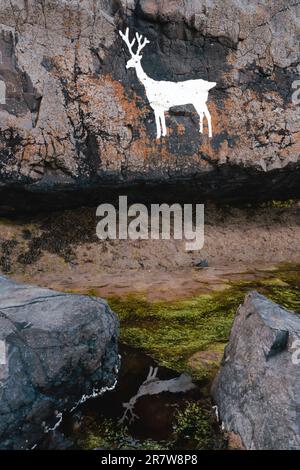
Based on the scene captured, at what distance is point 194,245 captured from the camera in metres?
6.60

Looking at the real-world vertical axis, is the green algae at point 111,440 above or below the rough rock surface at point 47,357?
below

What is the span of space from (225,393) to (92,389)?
0.95 m

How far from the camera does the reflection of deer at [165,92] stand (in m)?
6.02

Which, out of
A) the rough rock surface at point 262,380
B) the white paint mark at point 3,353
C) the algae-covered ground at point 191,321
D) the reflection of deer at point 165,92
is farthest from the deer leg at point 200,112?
the white paint mark at point 3,353

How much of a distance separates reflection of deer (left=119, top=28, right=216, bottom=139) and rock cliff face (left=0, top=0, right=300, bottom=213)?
7 cm

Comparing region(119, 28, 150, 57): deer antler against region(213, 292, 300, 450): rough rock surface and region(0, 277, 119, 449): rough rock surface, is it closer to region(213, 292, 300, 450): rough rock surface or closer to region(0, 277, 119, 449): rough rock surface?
region(0, 277, 119, 449): rough rock surface

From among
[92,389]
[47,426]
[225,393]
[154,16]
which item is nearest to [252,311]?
[225,393]

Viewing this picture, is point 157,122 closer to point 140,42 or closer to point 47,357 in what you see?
point 140,42

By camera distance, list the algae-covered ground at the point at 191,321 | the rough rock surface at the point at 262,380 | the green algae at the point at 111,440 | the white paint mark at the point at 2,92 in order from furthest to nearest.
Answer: the white paint mark at the point at 2,92 < the algae-covered ground at the point at 191,321 < the green algae at the point at 111,440 < the rough rock surface at the point at 262,380

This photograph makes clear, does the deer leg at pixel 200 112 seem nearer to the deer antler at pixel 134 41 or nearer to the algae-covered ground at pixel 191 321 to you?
the deer antler at pixel 134 41

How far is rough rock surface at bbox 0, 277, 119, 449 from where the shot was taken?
3059 millimetres

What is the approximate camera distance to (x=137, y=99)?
19.9 ft

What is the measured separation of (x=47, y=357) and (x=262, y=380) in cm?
140

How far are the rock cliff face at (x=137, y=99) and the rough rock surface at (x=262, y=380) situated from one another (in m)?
2.95
